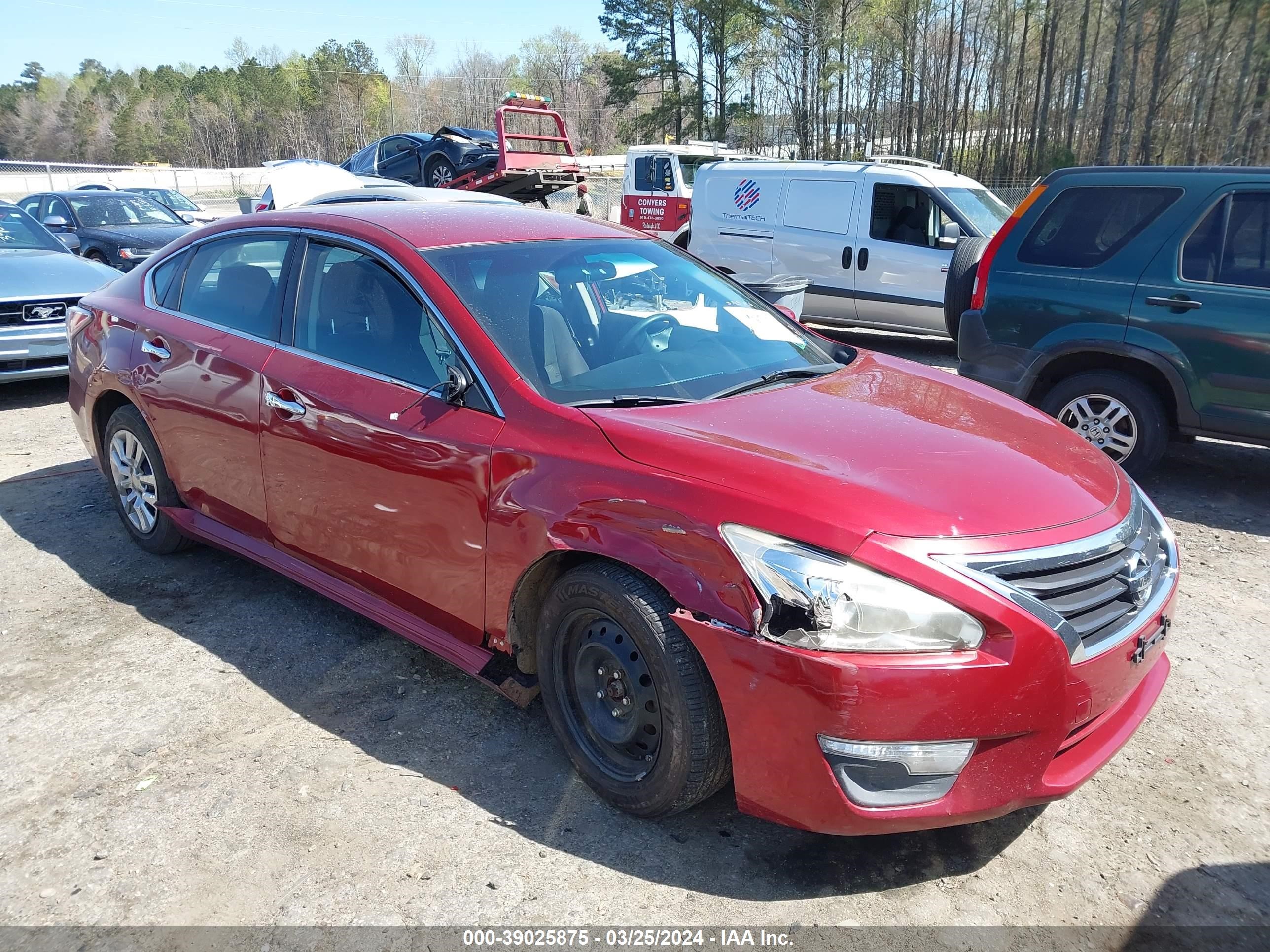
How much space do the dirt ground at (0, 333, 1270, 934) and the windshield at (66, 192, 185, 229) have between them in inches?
446

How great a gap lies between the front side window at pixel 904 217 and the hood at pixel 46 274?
25.3 ft

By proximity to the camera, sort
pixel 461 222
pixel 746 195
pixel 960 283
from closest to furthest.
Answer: pixel 461 222 < pixel 960 283 < pixel 746 195

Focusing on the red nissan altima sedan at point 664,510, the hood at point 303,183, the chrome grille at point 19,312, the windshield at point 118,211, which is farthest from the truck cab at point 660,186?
the red nissan altima sedan at point 664,510

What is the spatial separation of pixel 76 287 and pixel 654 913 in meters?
8.14

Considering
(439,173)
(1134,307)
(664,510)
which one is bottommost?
(664,510)

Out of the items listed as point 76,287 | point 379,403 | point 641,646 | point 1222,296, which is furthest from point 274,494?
point 76,287

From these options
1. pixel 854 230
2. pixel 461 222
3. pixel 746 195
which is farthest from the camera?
pixel 746 195

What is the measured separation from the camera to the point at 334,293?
141 inches

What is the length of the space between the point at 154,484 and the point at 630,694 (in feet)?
9.89

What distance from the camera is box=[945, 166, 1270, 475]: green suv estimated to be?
523 cm

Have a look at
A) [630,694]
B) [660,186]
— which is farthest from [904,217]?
[630,694]

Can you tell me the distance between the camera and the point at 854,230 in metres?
10.4

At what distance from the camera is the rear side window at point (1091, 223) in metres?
5.60

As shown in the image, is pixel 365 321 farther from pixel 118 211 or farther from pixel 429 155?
pixel 429 155
